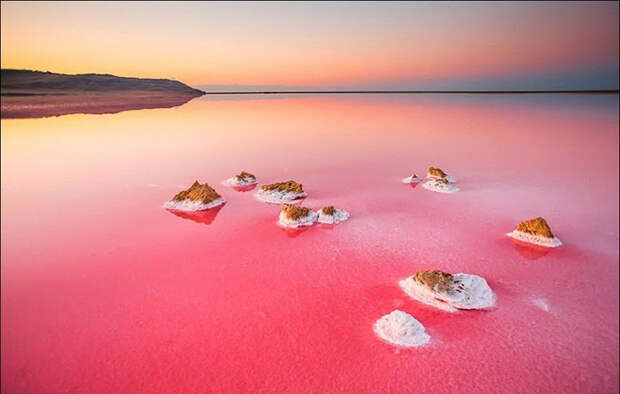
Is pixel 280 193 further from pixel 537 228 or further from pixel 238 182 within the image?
pixel 537 228

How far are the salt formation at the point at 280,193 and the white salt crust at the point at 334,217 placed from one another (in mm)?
2237

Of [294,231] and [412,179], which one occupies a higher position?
→ [412,179]

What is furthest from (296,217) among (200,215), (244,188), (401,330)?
(401,330)

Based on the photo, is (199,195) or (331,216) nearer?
(331,216)

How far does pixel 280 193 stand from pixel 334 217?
3237 millimetres

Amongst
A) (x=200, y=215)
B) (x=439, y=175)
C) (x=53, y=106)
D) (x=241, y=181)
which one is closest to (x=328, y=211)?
(x=200, y=215)

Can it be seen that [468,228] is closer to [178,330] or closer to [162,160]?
[178,330]

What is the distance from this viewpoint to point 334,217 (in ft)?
39.1

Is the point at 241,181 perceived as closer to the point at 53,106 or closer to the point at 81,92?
the point at 53,106

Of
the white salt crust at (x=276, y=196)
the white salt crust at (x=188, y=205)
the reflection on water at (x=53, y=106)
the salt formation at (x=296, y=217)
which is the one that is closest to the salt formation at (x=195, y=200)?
the white salt crust at (x=188, y=205)

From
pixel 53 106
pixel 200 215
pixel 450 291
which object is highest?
pixel 53 106

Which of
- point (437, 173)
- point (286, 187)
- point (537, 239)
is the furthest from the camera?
point (437, 173)

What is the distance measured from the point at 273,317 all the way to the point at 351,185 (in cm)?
1002

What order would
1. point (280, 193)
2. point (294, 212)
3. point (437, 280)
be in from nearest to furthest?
point (437, 280), point (294, 212), point (280, 193)
